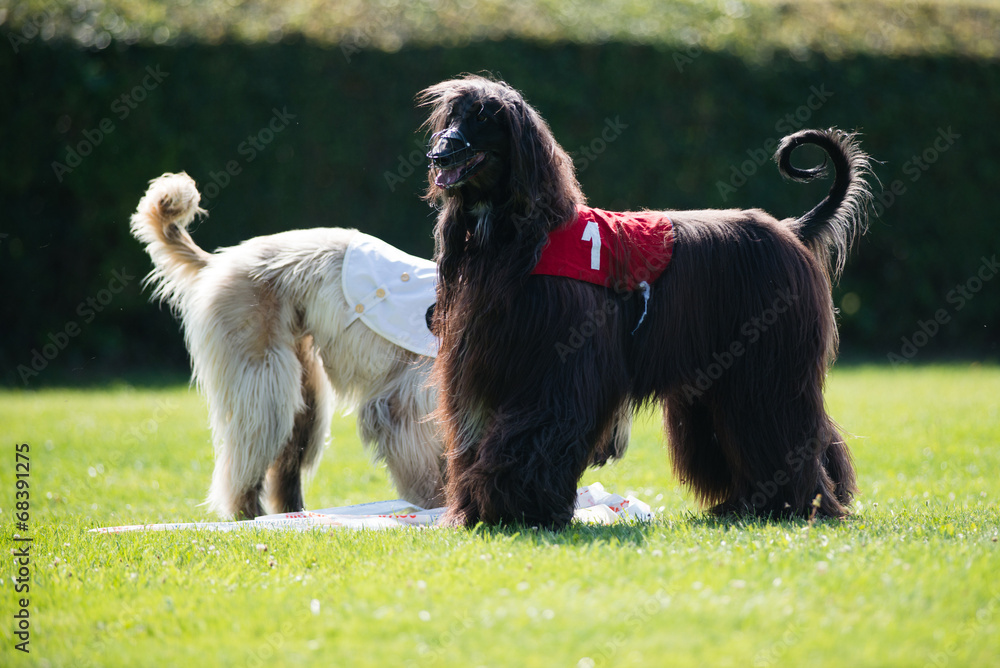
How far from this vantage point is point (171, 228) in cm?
530

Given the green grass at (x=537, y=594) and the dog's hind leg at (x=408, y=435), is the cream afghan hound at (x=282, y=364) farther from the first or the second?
the green grass at (x=537, y=594)

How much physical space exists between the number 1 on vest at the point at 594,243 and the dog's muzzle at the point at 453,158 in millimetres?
545

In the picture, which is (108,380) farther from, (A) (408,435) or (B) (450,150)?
(B) (450,150)

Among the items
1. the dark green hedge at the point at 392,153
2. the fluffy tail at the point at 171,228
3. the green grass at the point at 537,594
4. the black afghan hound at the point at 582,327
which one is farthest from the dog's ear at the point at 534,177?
the dark green hedge at the point at 392,153

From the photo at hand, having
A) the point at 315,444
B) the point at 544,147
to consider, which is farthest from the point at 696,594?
the point at 315,444

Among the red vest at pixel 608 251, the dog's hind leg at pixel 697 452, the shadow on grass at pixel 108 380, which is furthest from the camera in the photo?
the shadow on grass at pixel 108 380

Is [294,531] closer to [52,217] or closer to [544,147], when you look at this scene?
[544,147]

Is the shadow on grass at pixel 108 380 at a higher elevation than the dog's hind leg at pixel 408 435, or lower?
lower

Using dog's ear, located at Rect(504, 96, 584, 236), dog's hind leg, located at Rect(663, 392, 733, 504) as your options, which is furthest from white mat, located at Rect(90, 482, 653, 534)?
dog's ear, located at Rect(504, 96, 584, 236)

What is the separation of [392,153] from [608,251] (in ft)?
23.0

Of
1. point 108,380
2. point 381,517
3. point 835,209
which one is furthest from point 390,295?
point 108,380

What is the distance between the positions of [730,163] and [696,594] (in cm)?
882

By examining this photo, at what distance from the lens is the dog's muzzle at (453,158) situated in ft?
11.7

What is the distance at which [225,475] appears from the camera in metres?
5.00
